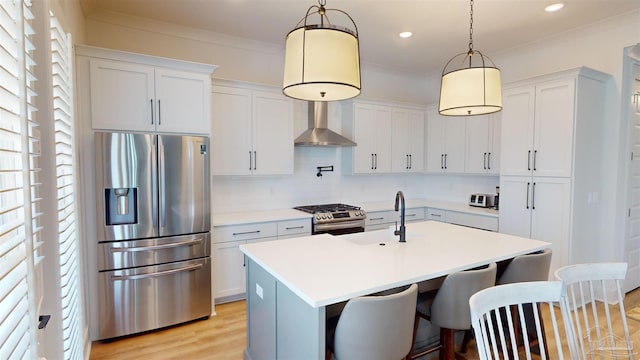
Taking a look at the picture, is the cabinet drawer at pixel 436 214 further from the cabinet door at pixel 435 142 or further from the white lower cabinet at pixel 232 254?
the white lower cabinet at pixel 232 254

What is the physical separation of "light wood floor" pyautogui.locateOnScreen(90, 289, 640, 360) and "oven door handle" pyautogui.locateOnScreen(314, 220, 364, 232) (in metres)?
1.23

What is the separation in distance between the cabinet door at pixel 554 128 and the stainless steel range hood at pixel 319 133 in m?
2.01

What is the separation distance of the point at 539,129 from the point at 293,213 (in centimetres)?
276

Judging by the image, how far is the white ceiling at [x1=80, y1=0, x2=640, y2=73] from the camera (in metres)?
3.00

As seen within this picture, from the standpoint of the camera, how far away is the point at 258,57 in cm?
406

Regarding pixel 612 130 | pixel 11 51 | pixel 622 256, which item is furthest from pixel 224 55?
pixel 622 256

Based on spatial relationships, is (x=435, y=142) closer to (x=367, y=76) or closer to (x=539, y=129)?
(x=367, y=76)

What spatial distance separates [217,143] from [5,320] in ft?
9.10

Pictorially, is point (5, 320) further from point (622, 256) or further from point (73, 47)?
point (622, 256)

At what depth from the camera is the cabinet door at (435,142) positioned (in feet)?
16.0

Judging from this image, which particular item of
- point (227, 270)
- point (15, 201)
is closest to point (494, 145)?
point (227, 270)

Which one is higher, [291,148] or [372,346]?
[291,148]

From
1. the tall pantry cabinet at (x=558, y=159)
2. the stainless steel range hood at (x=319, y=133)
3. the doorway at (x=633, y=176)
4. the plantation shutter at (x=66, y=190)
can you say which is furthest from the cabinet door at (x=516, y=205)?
the plantation shutter at (x=66, y=190)

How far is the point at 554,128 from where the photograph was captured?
335 centimetres
